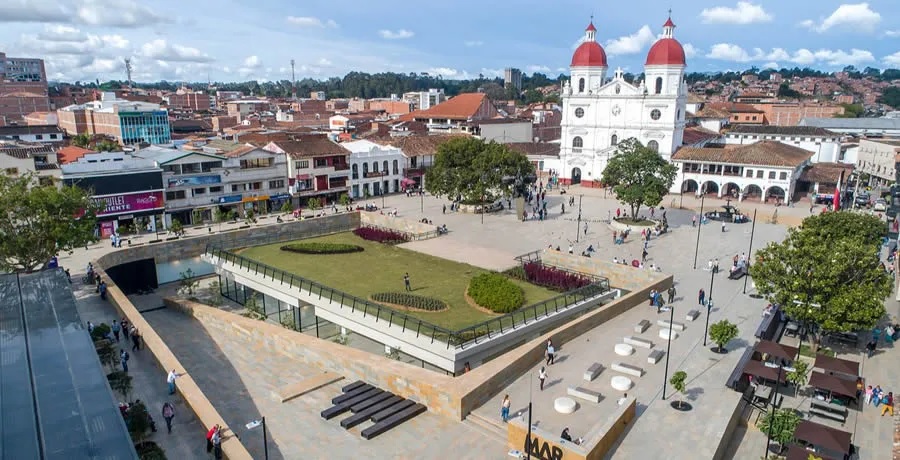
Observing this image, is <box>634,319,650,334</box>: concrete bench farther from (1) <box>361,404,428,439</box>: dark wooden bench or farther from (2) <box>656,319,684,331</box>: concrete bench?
(1) <box>361,404,428,439</box>: dark wooden bench

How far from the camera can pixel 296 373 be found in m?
22.1

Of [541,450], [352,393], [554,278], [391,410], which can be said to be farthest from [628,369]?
[554,278]

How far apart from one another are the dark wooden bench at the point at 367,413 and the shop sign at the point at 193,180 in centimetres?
3390

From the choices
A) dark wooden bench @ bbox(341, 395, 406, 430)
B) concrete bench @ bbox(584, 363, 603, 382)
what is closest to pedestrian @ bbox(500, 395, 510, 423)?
dark wooden bench @ bbox(341, 395, 406, 430)

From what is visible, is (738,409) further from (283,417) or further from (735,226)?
(735,226)

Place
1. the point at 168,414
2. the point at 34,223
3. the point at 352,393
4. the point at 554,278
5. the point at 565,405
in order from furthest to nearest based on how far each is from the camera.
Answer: the point at 554,278 → the point at 34,223 → the point at 352,393 → the point at 565,405 → the point at 168,414

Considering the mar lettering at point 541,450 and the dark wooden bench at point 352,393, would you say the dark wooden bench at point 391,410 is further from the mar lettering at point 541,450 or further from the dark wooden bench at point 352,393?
the mar lettering at point 541,450

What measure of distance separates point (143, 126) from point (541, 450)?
85750 millimetres

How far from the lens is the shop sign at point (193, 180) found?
45725mm

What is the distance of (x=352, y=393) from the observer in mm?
19859

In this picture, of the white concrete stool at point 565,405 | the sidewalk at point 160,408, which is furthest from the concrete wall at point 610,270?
the sidewalk at point 160,408

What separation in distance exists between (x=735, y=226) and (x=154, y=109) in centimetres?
7847

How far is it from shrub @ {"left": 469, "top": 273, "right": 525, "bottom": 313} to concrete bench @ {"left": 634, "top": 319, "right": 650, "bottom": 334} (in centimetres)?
559

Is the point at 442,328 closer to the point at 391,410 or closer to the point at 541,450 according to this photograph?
the point at 391,410
